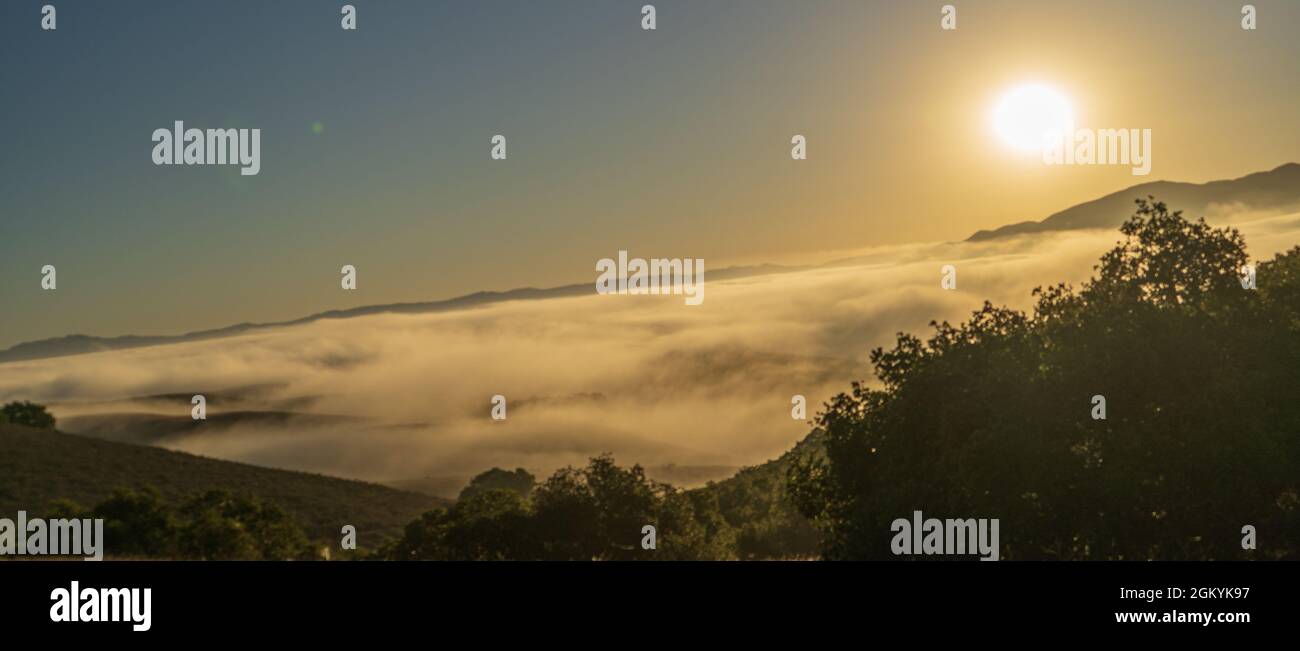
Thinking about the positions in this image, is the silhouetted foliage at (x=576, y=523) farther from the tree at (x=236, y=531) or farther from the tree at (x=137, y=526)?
the tree at (x=137, y=526)

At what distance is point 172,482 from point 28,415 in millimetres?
38892

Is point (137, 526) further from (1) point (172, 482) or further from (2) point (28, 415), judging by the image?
(2) point (28, 415)

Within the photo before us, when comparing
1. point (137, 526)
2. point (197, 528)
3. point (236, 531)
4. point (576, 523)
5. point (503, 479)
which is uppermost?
point (576, 523)

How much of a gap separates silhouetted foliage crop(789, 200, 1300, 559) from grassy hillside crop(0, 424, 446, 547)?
96.8 metres

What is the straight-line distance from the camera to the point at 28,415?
160375mm

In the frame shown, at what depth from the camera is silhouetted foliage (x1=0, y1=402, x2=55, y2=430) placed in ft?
520

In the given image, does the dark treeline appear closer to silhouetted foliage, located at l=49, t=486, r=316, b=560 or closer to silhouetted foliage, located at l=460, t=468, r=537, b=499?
silhouetted foliage, located at l=49, t=486, r=316, b=560

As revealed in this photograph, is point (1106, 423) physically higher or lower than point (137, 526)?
higher

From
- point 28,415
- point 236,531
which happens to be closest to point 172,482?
point 28,415

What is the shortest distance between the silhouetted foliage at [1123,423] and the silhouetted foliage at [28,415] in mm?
154649
